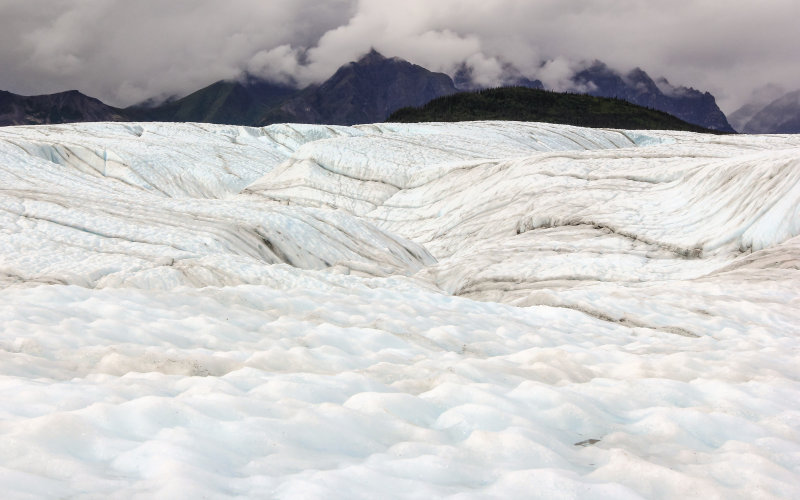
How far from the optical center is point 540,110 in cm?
8544

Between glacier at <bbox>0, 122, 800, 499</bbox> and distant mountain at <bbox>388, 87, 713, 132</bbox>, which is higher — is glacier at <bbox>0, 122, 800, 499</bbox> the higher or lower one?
the lower one

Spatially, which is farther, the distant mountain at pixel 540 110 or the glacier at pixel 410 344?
the distant mountain at pixel 540 110

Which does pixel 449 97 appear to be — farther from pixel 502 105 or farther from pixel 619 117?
pixel 619 117

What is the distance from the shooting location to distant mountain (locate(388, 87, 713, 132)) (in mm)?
76562

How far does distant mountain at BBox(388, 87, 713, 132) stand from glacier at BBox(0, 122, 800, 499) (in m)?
61.0

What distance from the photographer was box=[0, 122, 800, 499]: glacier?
10.6ft

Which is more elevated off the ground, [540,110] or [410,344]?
[540,110]

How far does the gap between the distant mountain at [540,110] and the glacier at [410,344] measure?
6096 centimetres

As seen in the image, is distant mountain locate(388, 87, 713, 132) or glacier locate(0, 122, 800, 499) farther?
distant mountain locate(388, 87, 713, 132)

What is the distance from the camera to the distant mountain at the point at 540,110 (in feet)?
251

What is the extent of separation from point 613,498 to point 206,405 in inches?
103

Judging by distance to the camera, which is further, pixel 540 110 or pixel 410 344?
pixel 540 110

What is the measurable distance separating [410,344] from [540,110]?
84907 millimetres

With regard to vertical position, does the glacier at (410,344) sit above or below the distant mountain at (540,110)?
below
